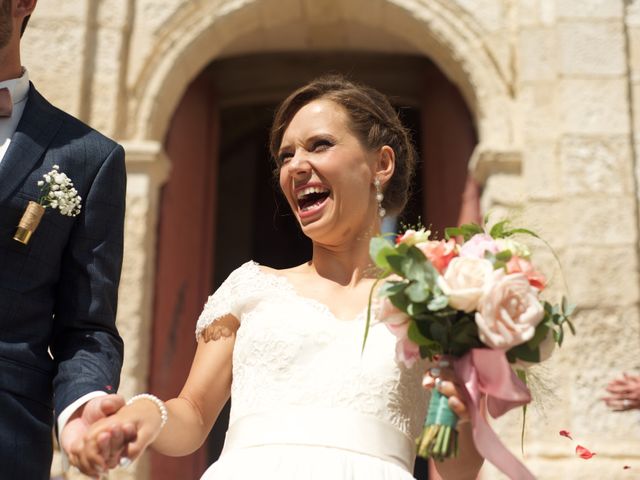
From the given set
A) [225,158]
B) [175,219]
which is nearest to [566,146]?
[175,219]

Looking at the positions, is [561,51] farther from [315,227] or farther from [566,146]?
[315,227]

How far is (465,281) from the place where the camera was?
244 centimetres

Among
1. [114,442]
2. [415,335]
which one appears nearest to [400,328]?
[415,335]

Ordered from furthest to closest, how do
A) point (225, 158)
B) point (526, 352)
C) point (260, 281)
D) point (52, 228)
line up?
point (225, 158) → point (260, 281) → point (52, 228) → point (526, 352)

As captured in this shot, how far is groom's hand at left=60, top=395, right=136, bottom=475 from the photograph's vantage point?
7.55 ft

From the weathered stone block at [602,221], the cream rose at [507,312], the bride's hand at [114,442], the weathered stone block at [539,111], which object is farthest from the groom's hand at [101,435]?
the weathered stone block at [539,111]

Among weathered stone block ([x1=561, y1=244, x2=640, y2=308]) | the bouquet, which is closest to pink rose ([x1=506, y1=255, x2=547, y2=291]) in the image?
the bouquet

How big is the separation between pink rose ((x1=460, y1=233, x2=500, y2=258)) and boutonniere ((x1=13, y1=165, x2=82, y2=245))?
3.29 ft

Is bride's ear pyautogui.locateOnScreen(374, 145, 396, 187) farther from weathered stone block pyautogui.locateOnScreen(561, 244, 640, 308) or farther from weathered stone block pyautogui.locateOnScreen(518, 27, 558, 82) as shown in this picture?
weathered stone block pyautogui.locateOnScreen(518, 27, 558, 82)

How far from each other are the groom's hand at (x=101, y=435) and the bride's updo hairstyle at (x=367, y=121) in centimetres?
107

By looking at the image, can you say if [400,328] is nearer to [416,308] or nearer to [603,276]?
[416,308]

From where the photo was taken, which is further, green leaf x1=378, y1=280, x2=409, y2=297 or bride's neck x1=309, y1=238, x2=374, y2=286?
bride's neck x1=309, y1=238, x2=374, y2=286

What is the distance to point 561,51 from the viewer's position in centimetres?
675

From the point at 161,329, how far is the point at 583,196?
9.54 ft
